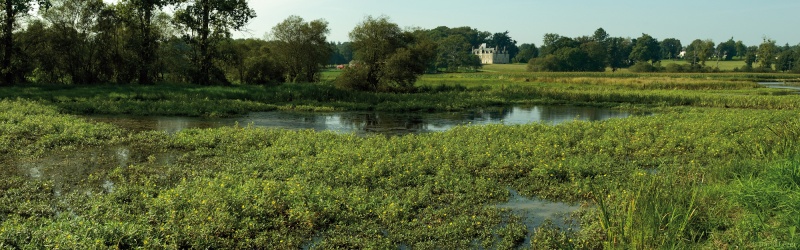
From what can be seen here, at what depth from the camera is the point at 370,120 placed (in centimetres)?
3061

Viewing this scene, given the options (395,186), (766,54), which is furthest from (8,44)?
(766,54)

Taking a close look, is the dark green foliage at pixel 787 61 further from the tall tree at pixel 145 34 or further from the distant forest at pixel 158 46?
the tall tree at pixel 145 34

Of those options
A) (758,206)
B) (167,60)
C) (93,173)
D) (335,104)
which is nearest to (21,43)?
(167,60)

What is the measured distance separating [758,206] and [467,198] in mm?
5645

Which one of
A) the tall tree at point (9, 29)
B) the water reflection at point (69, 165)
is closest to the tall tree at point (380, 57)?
the tall tree at point (9, 29)

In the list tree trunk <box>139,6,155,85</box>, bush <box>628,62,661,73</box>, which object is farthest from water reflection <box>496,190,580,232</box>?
bush <box>628,62,661,73</box>

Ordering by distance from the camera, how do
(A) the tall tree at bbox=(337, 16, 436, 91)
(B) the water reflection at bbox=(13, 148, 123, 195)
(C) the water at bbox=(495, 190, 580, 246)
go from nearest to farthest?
(C) the water at bbox=(495, 190, 580, 246) < (B) the water reflection at bbox=(13, 148, 123, 195) < (A) the tall tree at bbox=(337, 16, 436, 91)

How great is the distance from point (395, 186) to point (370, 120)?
58.8 feet

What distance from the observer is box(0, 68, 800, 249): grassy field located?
351 inches

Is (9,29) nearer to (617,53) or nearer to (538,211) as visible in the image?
(538,211)

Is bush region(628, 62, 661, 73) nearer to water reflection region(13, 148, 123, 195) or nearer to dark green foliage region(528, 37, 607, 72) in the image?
dark green foliage region(528, 37, 607, 72)

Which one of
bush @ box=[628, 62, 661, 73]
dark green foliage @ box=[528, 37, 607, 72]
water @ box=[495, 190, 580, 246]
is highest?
dark green foliage @ box=[528, 37, 607, 72]

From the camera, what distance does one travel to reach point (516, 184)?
13.7 meters

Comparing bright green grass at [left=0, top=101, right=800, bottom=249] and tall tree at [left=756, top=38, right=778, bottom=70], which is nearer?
bright green grass at [left=0, top=101, right=800, bottom=249]
